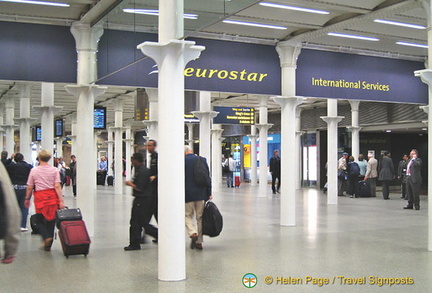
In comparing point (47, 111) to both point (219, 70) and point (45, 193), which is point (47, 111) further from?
point (45, 193)

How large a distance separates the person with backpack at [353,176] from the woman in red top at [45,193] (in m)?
16.1

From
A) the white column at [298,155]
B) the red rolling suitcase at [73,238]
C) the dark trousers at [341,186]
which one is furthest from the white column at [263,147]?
the red rolling suitcase at [73,238]

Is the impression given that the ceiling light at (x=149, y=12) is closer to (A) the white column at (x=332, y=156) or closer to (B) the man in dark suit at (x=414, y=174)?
(B) the man in dark suit at (x=414, y=174)

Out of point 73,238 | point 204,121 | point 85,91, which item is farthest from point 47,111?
point 73,238

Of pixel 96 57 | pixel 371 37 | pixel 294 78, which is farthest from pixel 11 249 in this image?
pixel 371 37

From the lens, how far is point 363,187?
23.2 meters

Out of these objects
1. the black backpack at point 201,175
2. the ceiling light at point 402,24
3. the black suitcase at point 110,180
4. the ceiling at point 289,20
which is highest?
the ceiling light at point 402,24

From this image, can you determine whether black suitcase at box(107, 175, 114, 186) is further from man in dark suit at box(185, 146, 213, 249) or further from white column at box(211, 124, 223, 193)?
man in dark suit at box(185, 146, 213, 249)

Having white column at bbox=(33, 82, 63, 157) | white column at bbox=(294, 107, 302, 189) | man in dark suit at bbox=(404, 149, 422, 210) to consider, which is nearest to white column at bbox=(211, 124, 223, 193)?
white column at bbox=(294, 107, 302, 189)

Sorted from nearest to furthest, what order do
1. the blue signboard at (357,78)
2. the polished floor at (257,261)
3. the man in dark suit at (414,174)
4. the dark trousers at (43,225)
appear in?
the polished floor at (257,261) < the dark trousers at (43,225) < the blue signboard at (357,78) < the man in dark suit at (414,174)

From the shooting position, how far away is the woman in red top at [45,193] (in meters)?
9.09

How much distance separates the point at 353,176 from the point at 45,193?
16.5m

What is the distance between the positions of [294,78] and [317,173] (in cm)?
1862

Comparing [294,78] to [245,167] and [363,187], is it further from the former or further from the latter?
[245,167]
